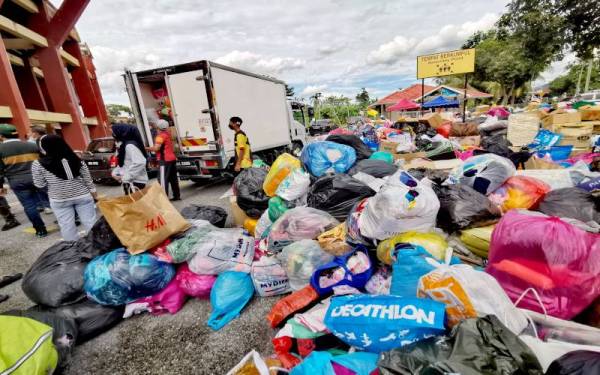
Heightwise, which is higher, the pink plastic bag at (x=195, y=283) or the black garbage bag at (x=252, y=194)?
the black garbage bag at (x=252, y=194)

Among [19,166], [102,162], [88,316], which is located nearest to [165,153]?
[19,166]

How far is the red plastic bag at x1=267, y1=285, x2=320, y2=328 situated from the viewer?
1.81 m

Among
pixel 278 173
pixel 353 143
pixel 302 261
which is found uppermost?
pixel 353 143

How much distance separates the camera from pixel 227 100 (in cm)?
558

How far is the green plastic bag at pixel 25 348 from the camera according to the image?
1296 millimetres

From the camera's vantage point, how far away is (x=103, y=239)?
2328 millimetres

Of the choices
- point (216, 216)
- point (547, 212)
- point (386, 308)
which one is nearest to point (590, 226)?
point (547, 212)

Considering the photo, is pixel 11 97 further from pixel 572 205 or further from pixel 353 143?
pixel 572 205

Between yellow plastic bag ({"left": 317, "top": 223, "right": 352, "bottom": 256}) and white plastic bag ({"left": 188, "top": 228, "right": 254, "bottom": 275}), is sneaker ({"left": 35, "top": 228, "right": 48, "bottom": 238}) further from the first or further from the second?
yellow plastic bag ({"left": 317, "top": 223, "right": 352, "bottom": 256})

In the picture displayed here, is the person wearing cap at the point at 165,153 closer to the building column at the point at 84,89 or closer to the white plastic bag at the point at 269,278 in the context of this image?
the white plastic bag at the point at 269,278

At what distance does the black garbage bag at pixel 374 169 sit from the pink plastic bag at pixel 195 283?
1797 millimetres

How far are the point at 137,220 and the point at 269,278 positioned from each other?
44.1 inches

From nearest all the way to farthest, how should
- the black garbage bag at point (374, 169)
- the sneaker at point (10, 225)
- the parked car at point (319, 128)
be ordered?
1. the black garbage bag at point (374, 169)
2. the sneaker at point (10, 225)
3. the parked car at point (319, 128)

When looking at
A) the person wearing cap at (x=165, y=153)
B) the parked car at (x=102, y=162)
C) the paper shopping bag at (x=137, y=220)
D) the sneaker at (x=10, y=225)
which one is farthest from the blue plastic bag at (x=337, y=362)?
the parked car at (x=102, y=162)
